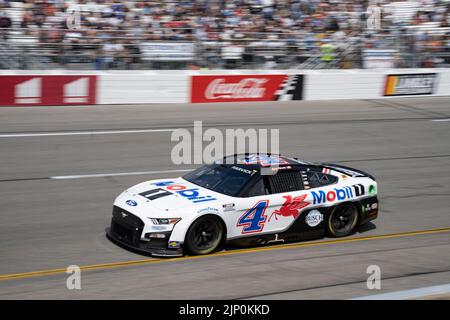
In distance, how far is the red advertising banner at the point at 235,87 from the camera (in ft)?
73.5

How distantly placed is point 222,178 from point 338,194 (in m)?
1.97

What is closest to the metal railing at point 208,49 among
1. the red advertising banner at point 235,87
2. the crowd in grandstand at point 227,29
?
the crowd in grandstand at point 227,29

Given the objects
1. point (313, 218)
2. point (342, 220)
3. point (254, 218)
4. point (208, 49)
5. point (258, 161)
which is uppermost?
point (208, 49)

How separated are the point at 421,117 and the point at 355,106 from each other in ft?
7.85

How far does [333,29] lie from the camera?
25453 mm

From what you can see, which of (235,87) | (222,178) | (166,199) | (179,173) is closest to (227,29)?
(235,87)

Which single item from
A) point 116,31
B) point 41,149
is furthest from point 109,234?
point 116,31

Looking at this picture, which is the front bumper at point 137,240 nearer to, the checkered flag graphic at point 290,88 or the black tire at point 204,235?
the black tire at point 204,235

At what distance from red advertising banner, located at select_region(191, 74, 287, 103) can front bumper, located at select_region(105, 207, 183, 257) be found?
44.0 feet

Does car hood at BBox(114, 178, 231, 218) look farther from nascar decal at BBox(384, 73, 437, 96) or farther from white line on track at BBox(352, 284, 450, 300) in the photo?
nascar decal at BBox(384, 73, 437, 96)

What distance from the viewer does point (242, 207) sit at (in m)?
9.41

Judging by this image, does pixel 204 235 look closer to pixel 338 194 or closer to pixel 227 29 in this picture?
pixel 338 194

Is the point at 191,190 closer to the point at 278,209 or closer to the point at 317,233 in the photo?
the point at 278,209

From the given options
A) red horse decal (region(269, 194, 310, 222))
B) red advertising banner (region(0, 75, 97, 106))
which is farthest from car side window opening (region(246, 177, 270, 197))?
red advertising banner (region(0, 75, 97, 106))
